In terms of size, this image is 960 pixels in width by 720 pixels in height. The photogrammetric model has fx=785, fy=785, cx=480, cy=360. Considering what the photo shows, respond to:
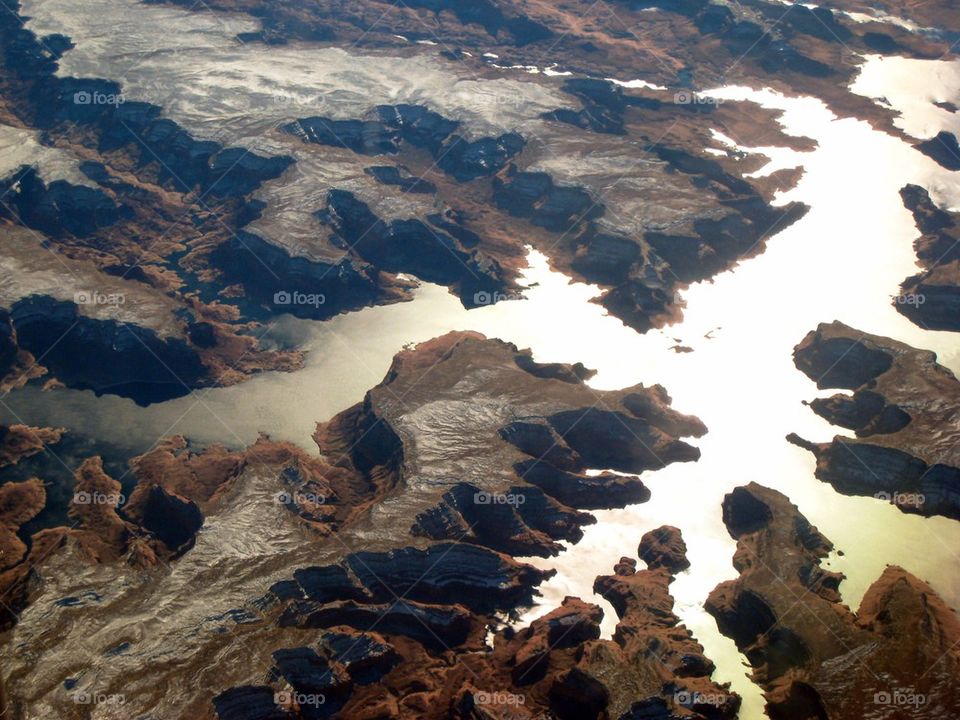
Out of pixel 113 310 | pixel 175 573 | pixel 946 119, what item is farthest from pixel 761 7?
pixel 175 573

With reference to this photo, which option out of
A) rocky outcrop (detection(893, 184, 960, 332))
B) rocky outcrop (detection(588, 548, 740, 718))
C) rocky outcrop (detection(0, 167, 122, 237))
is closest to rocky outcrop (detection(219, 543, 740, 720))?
rocky outcrop (detection(588, 548, 740, 718))

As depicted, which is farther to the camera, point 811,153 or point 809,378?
point 811,153

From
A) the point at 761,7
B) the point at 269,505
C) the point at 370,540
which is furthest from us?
the point at 761,7

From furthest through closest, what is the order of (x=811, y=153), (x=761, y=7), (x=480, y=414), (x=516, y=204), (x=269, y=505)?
(x=761, y=7) → (x=811, y=153) → (x=516, y=204) → (x=480, y=414) → (x=269, y=505)

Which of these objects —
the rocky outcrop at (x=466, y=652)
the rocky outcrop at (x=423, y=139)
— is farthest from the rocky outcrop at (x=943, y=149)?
the rocky outcrop at (x=466, y=652)

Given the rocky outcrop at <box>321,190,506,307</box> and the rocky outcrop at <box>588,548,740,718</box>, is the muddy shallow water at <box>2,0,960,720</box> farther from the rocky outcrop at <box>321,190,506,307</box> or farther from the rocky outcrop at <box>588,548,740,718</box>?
the rocky outcrop at <box>321,190,506,307</box>

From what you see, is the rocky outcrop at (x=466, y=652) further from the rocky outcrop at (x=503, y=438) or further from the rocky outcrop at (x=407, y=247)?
the rocky outcrop at (x=407, y=247)

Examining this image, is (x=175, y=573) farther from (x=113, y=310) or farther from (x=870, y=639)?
(x=870, y=639)
